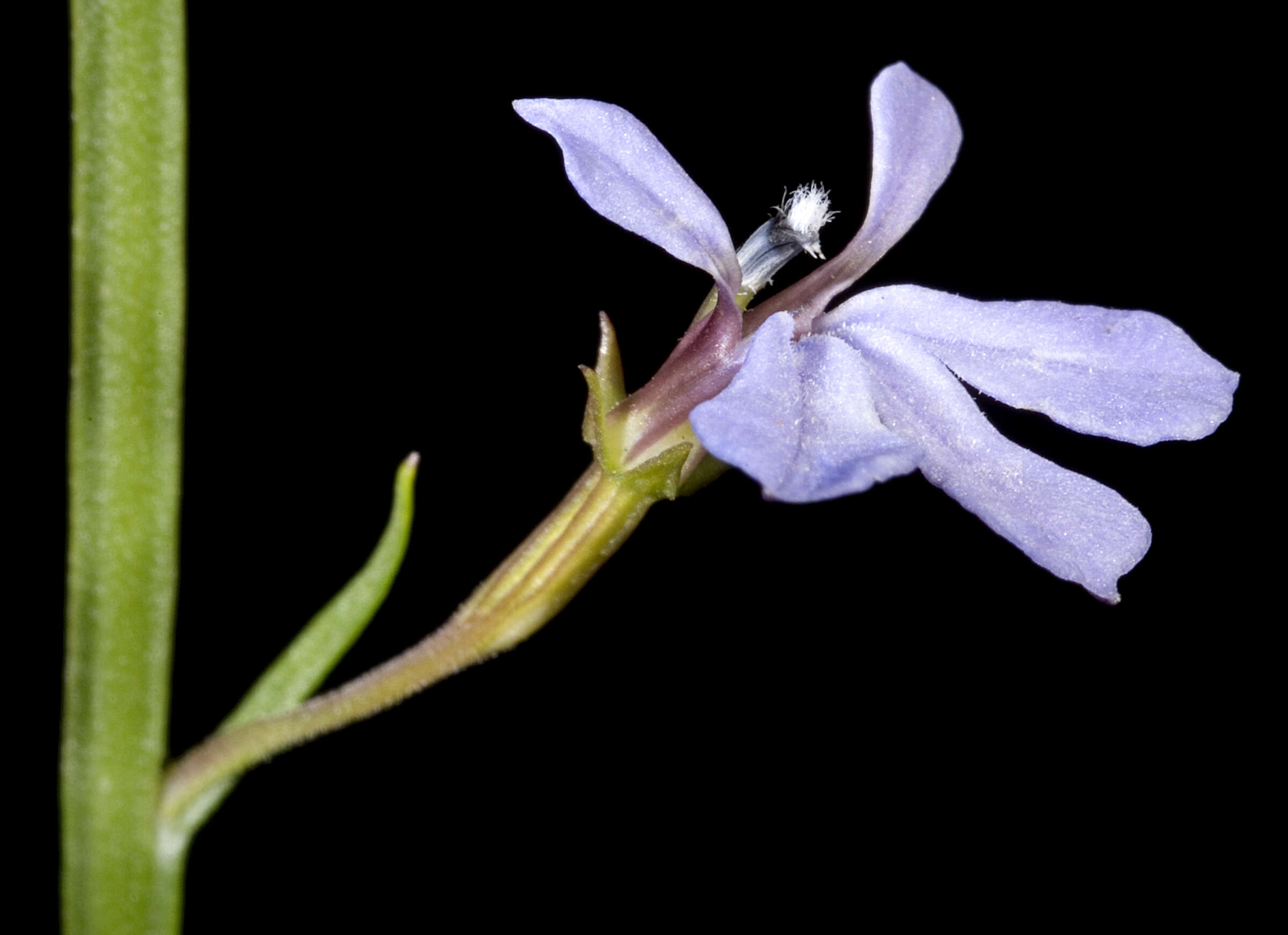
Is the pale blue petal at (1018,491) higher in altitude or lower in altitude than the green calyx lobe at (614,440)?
lower

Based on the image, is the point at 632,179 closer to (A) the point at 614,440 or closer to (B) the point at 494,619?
(A) the point at 614,440

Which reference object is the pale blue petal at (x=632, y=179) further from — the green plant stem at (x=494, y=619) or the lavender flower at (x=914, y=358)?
the green plant stem at (x=494, y=619)

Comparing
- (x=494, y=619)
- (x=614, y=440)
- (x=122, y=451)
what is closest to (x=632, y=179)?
(x=614, y=440)

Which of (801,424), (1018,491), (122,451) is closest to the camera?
(801,424)

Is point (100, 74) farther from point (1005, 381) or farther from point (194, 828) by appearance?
point (1005, 381)

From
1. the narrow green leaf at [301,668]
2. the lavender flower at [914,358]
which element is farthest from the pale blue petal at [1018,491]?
the narrow green leaf at [301,668]

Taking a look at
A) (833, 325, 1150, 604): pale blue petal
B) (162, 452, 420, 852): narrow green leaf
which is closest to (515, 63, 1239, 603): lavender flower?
(833, 325, 1150, 604): pale blue petal

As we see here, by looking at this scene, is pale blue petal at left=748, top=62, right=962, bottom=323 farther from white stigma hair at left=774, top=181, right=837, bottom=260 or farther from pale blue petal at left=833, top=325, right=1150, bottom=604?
pale blue petal at left=833, top=325, right=1150, bottom=604
